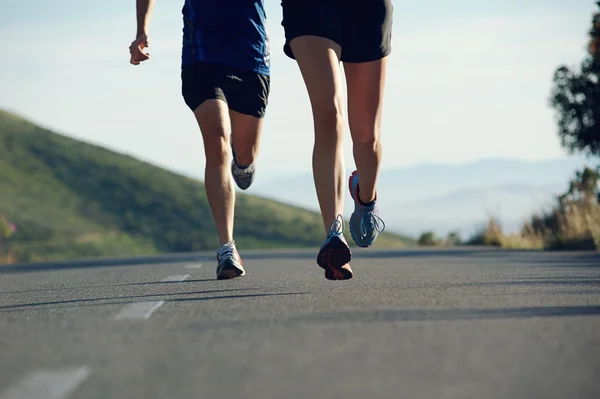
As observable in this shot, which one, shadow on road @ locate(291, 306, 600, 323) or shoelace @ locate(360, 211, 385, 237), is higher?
shoelace @ locate(360, 211, 385, 237)

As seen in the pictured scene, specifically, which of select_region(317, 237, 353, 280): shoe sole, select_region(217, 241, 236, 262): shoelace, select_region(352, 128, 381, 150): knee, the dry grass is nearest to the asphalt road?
select_region(317, 237, 353, 280): shoe sole

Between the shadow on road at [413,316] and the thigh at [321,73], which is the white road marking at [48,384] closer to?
the shadow on road at [413,316]

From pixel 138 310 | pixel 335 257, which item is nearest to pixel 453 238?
pixel 335 257

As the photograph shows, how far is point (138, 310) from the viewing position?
480cm

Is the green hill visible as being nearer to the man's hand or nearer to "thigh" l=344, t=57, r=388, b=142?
the man's hand

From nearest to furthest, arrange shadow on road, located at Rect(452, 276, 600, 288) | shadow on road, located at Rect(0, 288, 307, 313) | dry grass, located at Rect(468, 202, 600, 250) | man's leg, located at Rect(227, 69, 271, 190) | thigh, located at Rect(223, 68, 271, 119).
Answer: shadow on road, located at Rect(0, 288, 307, 313), shadow on road, located at Rect(452, 276, 600, 288), thigh, located at Rect(223, 68, 271, 119), man's leg, located at Rect(227, 69, 271, 190), dry grass, located at Rect(468, 202, 600, 250)

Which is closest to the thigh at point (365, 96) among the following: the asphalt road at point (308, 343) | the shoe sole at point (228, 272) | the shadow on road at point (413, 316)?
the shoe sole at point (228, 272)

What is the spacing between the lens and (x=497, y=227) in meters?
20.8

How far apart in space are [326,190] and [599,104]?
930 inches

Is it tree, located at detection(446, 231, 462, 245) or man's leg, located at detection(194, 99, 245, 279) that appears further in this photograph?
tree, located at detection(446, 231, 462, 245)

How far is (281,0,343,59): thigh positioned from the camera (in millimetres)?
6230

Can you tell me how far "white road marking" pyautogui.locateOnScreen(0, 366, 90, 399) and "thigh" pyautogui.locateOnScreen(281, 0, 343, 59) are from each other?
11.2 ft

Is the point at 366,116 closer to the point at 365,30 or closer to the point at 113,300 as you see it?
the point at 365,30

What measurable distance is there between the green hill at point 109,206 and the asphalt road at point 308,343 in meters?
38.2
